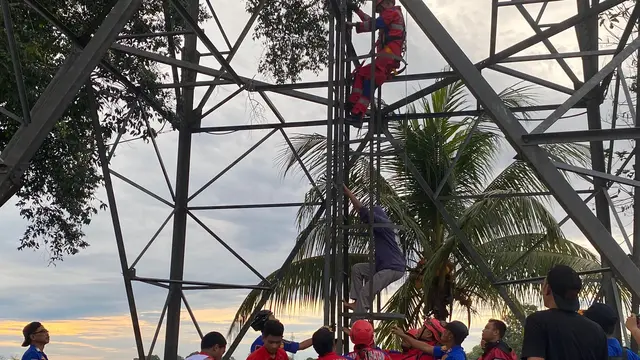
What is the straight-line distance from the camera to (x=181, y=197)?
12852mm

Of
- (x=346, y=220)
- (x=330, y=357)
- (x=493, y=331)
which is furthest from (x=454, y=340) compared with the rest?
(x=346, y=220)

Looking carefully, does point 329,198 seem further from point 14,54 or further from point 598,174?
point 14,54

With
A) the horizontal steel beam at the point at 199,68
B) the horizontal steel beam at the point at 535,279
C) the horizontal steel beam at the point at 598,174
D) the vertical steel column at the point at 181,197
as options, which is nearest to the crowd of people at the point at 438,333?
the horizontal steel beam at the point at 598,174

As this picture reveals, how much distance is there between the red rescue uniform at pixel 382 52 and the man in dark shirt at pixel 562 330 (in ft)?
18.1

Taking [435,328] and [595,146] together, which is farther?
[595,146]

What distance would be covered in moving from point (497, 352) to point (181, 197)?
7030 millimetres

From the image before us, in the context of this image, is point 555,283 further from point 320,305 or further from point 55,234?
point 320,305

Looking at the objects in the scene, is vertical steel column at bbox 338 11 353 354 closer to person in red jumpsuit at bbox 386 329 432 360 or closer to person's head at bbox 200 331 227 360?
person in red jumpsuit at bbox 386 329 432 360

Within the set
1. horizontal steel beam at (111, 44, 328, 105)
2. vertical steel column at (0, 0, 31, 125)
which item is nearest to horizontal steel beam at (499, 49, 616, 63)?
horizontal steel beam at (111, 44, 328, 105)

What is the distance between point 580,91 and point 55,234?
27.5 ft

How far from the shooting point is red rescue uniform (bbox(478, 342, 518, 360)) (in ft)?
22.5

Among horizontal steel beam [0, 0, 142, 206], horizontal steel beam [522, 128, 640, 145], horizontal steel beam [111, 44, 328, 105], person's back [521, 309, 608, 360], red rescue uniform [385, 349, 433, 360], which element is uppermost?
horizontal steel beam [111, 44, 328, 105]

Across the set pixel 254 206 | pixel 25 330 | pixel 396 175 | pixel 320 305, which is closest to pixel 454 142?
pixel 396 175

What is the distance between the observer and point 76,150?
11.1 metres
